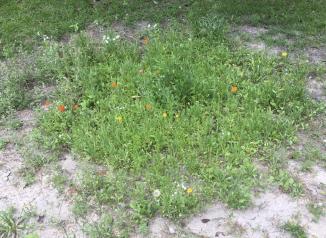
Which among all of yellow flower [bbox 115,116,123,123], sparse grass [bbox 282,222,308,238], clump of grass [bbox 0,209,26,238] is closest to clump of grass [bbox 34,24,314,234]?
yellow flower [bbox 115,116,123,123]

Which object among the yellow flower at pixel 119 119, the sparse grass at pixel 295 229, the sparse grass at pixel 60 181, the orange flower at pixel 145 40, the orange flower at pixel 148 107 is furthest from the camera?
the orange flower at pixel 145 40

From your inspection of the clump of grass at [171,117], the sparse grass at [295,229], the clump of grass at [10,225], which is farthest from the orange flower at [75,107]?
the sparse grass at [295,229]

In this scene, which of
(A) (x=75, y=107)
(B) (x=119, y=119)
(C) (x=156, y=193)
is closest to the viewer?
(C) (x=156, y=193)

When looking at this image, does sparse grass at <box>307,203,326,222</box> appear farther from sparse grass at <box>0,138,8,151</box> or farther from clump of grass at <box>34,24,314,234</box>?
sparse grass at <box>0,138,8,151</box>

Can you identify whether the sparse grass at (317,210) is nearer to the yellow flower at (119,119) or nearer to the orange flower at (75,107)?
the yellow flower at (119,119)

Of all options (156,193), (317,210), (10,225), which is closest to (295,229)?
(317,210)

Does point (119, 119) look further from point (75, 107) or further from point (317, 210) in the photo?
point (317, 210)

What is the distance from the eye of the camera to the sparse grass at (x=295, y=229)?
3317mm

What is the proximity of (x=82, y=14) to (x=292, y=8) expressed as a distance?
3.19 metres

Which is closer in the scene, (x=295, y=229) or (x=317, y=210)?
(x=295, y=229)

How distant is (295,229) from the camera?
3354mm

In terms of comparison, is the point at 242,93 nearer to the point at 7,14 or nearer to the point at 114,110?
the point at 114,110

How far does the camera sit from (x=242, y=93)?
4.75 m

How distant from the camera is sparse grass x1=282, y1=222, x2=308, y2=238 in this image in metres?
3.32
